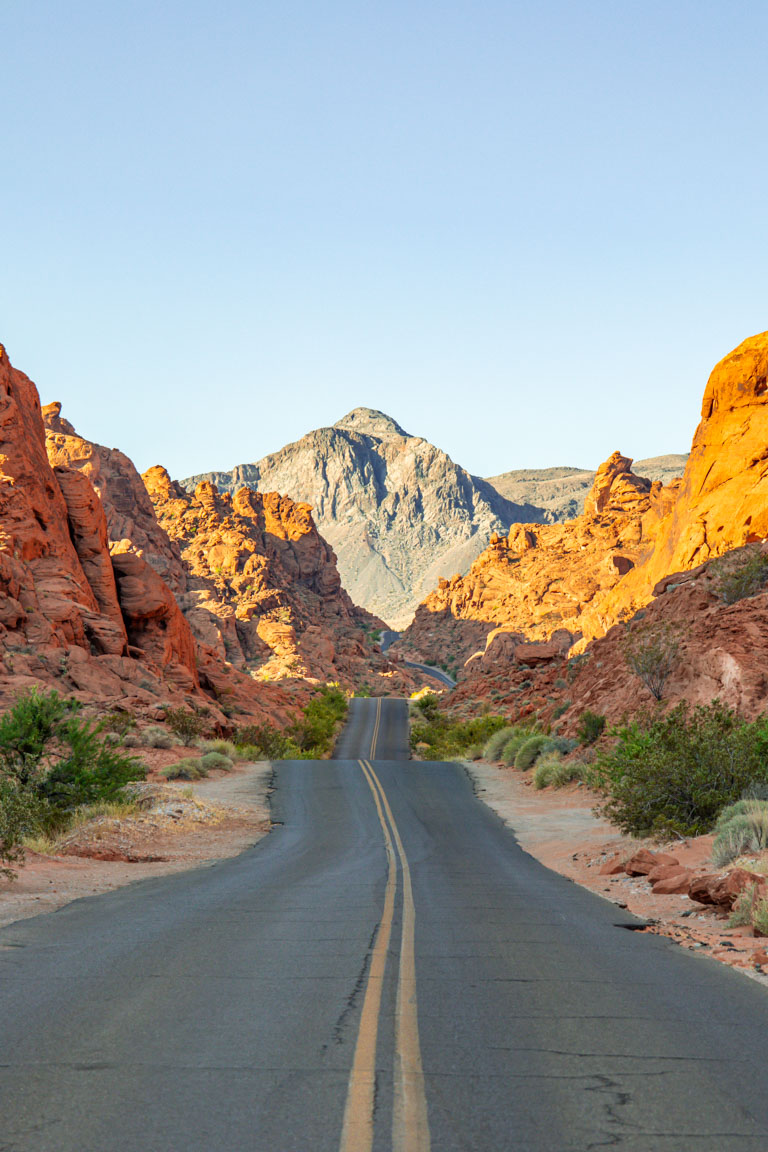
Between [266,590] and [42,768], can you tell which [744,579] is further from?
[266,590]

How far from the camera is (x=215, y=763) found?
34812 mm

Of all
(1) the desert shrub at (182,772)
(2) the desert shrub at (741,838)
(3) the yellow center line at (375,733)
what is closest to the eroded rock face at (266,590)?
(3) the yellow center line at (375,733)

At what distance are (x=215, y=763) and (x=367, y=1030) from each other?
1180 inches

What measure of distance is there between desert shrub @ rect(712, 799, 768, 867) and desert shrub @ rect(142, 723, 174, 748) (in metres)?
26.7

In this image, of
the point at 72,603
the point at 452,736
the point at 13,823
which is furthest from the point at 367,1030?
the point at 452,736

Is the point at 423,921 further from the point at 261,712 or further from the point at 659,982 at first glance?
the point at 261,712

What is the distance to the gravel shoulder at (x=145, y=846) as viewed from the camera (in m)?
12.4

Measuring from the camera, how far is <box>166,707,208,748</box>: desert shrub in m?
38.9

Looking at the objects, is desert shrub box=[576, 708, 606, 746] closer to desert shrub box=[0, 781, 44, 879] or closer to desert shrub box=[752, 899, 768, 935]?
desert shrub box=[0, 781, 44, 879]

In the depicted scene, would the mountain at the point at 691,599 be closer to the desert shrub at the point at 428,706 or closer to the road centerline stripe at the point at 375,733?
the desert shrub at the point at 428,706

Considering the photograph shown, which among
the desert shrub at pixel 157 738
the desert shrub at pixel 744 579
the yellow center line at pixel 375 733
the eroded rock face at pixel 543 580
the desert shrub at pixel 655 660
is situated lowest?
the yellow center line at pixel 375 733

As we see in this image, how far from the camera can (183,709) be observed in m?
40.9

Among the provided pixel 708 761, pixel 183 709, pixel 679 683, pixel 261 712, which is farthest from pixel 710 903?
pixel 261 712

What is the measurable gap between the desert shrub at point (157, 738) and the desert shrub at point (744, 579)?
73.0 feet
